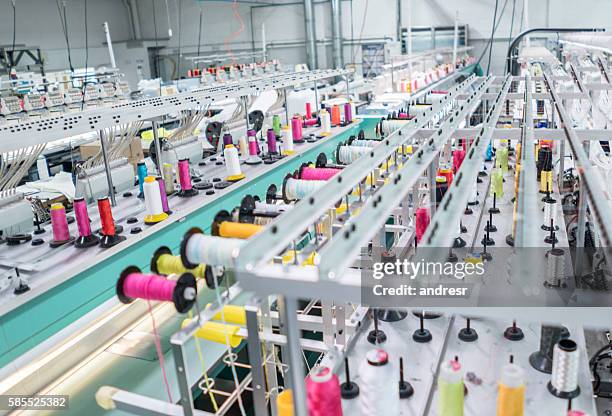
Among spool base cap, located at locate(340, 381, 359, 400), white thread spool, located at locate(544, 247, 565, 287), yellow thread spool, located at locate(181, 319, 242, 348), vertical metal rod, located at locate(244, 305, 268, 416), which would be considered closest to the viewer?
vertical metal rod, located at locate(244, 305, 268, 416)

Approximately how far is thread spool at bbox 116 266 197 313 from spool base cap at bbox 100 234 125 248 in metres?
1.49

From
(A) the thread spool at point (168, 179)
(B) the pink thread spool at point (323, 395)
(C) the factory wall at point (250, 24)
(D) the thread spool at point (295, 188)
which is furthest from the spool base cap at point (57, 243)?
(C) the factory wall at point (250, 24)

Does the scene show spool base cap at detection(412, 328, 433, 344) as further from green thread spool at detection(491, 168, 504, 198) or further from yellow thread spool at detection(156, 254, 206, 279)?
green thread spool at detection(491, 168, 504, 198)

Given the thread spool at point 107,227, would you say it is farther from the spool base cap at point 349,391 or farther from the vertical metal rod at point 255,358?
the spool base cap at point 349,391

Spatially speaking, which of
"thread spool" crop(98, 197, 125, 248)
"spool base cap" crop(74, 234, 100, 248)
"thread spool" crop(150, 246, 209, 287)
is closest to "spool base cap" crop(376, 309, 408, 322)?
"thread spool" crop(150, 246, 209, 287)

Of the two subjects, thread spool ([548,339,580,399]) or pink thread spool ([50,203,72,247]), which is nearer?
thread spool ([548,339,580,399])

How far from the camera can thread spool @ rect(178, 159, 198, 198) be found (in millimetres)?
3736

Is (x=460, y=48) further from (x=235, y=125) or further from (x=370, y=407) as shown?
(x=370, y=407)

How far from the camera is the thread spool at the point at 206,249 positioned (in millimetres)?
1375

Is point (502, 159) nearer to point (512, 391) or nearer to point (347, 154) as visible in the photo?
point (347, 154)

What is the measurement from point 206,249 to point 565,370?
3.69 ft

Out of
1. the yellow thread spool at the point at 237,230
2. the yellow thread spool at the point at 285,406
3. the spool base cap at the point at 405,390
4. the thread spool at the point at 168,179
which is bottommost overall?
the spool base cap at the point at 405,390

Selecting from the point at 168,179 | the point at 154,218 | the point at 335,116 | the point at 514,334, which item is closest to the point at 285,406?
the point at 514,334

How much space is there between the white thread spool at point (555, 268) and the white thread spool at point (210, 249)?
1.44 meters
